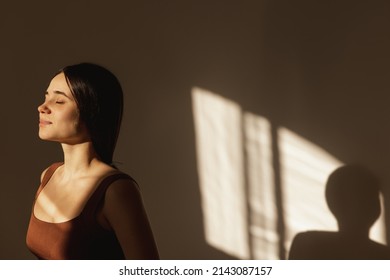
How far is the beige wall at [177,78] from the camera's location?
2557 millimetres

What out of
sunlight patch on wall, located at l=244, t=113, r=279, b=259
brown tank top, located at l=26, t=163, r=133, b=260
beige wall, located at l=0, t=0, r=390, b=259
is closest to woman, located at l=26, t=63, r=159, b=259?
brown tank top, located at l=26, t=163, r=133, b=260

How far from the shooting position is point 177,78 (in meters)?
2.65

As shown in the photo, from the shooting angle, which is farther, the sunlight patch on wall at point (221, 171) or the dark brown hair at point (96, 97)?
the sunlight patch on wall at point (221, 171)

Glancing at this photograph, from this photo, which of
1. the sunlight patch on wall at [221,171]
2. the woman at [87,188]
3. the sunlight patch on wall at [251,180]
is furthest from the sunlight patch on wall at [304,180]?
the woman at [87,188]

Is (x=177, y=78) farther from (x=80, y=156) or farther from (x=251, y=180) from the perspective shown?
(x=80, y=156)

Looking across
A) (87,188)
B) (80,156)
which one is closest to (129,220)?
(87,188)

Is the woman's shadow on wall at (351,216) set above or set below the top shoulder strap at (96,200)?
below

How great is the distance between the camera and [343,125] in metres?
2.55

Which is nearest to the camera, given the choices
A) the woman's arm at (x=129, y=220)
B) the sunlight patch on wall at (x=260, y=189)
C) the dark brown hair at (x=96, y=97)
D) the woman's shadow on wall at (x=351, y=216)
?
the woman's arm at (x=129, y=220)

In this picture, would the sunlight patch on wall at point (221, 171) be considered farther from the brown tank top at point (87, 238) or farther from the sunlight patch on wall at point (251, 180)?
the brown tank top at point (87, 238)

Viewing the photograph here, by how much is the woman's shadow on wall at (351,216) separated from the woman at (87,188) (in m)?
1.40

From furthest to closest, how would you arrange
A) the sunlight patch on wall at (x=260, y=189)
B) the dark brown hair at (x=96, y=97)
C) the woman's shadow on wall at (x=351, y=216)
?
the sunlight patch on wall at (x=260, y=189)
the woman's shadow on wall at (x=351, y=216)
the dark brown hair at (x=96, y=97)

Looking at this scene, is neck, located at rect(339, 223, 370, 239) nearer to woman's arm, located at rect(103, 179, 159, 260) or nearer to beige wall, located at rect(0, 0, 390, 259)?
beige wall, located at rect(0, 0, 390, 259)

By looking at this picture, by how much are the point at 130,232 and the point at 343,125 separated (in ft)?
5.03
